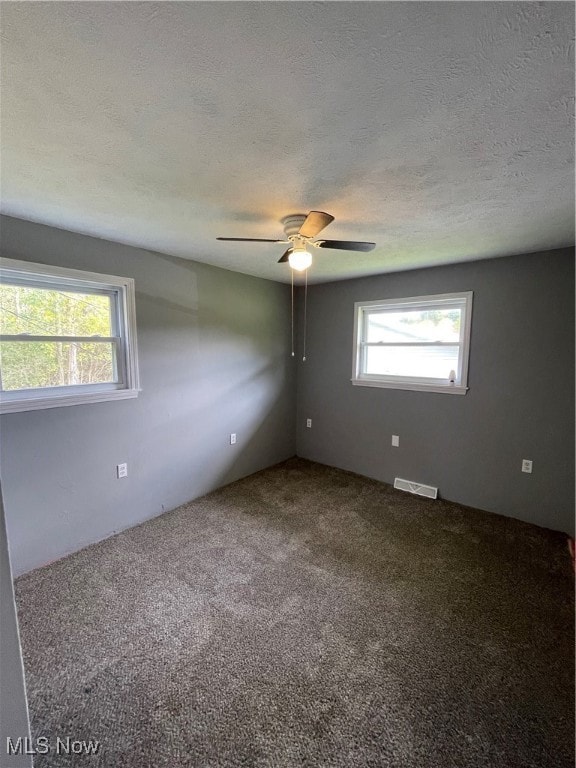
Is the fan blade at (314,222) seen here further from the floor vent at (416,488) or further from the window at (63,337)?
the floor vent at (416,488)

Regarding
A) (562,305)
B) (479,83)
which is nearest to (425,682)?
(479,83)

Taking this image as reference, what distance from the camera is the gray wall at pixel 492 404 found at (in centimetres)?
264

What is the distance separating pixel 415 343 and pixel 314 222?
220cm

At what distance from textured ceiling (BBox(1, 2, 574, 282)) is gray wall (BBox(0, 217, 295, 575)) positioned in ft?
2.78

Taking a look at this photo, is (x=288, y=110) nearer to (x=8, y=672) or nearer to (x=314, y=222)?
(x=314, y=222)

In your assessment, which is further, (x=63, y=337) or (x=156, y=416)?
(x=156, y=416)

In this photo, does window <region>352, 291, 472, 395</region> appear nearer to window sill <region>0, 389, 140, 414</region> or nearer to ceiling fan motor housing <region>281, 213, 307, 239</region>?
ceiling fan motor housing <region>281, 213, 307, 239</region>

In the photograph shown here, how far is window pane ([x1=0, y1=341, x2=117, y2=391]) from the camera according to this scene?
2.12 meters

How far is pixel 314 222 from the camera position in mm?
1663

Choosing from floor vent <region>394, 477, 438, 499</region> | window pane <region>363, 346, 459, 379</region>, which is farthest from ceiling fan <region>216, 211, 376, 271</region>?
floor vent <region>394, 477, 438, 499</region>

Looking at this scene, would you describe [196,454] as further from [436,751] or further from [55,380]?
[436,751]

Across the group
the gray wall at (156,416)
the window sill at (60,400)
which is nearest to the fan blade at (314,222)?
the gray wall at (156,416)

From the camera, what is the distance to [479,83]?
3.11ft

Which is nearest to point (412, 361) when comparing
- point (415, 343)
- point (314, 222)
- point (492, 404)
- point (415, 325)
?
point (415, 343)
